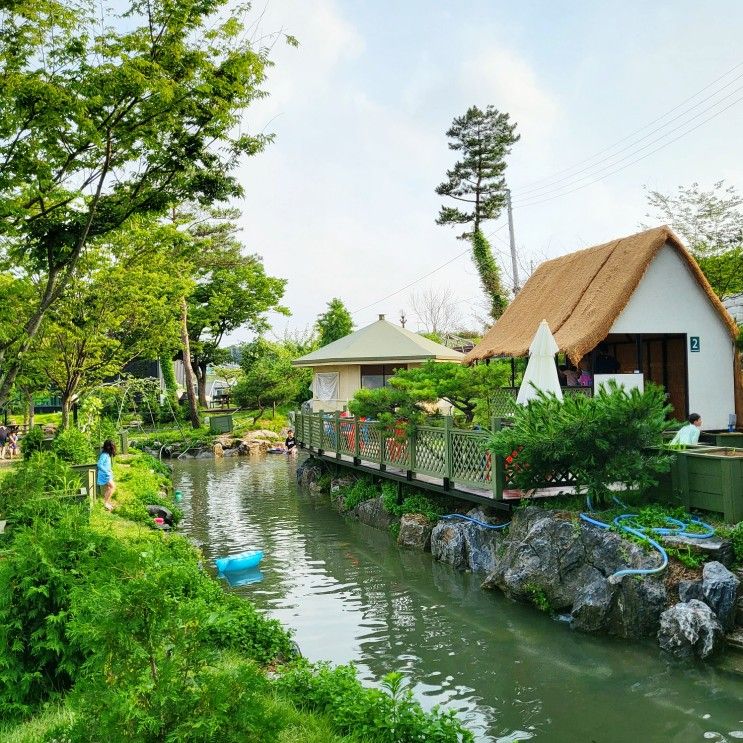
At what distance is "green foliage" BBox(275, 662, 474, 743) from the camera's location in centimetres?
518

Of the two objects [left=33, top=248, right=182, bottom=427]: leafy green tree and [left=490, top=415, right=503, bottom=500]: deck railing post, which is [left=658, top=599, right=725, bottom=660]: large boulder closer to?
[left=490, top=415, right=503, bottom=500]: deck railing post

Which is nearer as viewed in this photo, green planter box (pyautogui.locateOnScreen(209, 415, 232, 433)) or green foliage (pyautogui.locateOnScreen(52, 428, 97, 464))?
green foliage (pyautogui.locateOnScreen(52, 428, 97, 464))

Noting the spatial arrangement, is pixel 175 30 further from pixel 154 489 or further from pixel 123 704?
pixel 154 489

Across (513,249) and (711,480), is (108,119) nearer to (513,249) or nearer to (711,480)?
(711,480)

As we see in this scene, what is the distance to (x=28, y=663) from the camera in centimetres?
593

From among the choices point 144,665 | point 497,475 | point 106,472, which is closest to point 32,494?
point 106,472

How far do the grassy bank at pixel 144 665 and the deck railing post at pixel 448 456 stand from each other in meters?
5.13

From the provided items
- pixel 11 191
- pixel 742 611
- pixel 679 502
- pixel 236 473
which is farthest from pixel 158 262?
pixel 742 611

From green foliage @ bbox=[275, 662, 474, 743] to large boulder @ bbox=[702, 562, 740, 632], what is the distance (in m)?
4.25

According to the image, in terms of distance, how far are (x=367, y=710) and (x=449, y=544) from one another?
7646 mm

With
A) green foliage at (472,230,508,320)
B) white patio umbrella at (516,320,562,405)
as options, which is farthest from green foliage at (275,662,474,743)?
green foliage at (472,230,508,320)

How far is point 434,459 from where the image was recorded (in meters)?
13.9

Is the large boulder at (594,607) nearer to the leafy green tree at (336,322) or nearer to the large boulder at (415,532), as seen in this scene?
the large boulder at (415,532)

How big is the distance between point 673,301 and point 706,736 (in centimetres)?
1155
